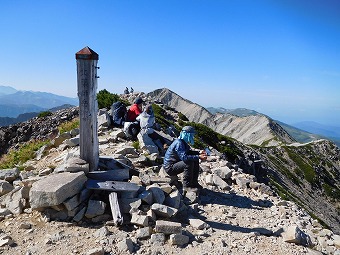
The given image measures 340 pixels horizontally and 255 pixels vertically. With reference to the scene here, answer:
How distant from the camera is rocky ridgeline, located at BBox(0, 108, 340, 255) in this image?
669cm

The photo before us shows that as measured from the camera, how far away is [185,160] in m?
9.57

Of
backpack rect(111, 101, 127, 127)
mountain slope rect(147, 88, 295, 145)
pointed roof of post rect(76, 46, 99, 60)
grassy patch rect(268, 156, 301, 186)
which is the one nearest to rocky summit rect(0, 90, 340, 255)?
pointed roof of post rect(76, 46, 99, 60)

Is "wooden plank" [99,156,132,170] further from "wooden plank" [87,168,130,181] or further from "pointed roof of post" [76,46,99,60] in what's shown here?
"pointed roof of post" [76,46,99,60]

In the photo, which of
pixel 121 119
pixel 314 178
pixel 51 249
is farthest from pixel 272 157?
pixel 51 249

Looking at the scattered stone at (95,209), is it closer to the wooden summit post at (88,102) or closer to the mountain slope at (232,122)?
the wooden summit post at (88,102)

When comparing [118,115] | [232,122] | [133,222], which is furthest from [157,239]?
[232,122]

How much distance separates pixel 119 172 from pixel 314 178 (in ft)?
203

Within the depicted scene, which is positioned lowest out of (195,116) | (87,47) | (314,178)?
(314,178)

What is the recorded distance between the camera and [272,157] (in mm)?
63094

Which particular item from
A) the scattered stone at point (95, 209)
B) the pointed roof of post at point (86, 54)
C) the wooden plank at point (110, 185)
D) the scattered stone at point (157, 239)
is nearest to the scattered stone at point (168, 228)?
the scattered stone at point (157, 239)

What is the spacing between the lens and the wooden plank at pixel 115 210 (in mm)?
7107

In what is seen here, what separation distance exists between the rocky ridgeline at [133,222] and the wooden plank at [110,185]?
141mm

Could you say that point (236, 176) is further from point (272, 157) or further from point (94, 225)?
point (272, 157)

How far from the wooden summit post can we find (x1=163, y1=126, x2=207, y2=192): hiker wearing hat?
7.96 feet
